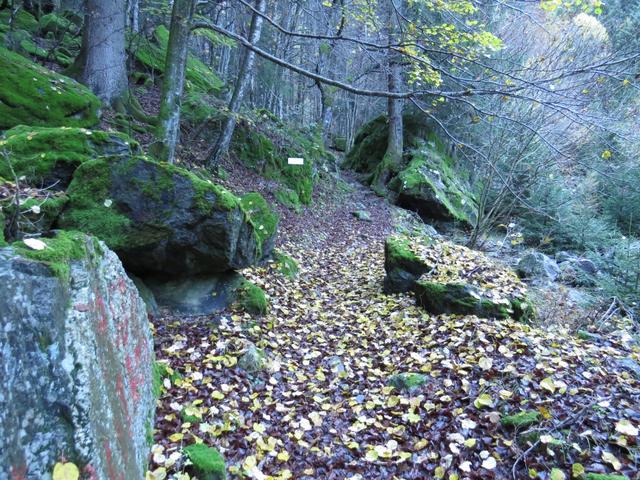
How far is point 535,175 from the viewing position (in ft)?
30.8

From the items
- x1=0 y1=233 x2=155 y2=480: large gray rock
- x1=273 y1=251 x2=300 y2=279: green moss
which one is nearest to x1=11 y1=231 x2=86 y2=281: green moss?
x1=0 y1=233 x2=155 y2=480: large gray rock

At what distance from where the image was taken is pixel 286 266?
742cm

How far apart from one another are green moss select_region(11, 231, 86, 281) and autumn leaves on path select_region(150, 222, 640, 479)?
5.27ft

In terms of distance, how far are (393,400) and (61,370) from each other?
3.05 m

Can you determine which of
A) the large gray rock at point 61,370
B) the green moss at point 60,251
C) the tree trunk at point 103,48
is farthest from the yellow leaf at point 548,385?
the tree trunk at point 103,48

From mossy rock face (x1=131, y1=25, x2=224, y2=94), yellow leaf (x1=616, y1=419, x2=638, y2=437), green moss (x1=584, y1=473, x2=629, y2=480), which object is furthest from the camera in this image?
mossy rock face (x1=131, y1=25, x2=224, y2=94)

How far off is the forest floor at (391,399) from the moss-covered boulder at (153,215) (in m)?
0.79

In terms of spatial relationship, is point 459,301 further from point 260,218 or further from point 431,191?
point 431,191

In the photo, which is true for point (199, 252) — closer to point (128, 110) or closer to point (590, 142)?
point (128, 110)

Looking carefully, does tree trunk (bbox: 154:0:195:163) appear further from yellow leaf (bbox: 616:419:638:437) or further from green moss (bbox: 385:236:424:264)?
yellow leaf (bbox: 616:419:638:437)

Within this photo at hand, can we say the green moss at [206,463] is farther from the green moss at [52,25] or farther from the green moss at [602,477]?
the green moss at [52,25]

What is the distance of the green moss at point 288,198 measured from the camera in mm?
10888

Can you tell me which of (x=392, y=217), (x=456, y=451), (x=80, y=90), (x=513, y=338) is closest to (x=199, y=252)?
(x=456, y=451)

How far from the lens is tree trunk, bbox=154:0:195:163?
245 inches
